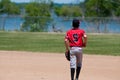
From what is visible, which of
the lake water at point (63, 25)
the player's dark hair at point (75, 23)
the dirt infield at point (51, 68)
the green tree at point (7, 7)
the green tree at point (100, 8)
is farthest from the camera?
the green tree at point (7, 7)

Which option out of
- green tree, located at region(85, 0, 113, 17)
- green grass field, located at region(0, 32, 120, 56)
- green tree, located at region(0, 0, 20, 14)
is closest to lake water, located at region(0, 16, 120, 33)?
green tree, located at region(85, 0, 113, 17)

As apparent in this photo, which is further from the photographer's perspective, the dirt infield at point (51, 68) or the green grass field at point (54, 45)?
the green grass field at point (54, 45)

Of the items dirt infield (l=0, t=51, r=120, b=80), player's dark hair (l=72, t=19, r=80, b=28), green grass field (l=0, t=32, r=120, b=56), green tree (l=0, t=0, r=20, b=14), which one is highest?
player's dark hair (l=72, t=19, r=80, b=28)

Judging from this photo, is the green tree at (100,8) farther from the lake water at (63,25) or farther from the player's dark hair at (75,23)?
the player's dark hair at (75,23)

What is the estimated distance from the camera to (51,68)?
56.9ft

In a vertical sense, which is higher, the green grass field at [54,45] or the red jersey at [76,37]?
the red jersey at [76,37]

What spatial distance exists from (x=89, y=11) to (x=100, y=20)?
2035cm

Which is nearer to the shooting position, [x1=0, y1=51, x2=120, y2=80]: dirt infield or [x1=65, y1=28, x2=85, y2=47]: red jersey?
[x1=65, y1=28, x2=85, y2=47]: red jersey

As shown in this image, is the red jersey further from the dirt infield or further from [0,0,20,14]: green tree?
[0,0,20,14]: green tree

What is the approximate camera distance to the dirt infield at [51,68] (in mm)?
14901

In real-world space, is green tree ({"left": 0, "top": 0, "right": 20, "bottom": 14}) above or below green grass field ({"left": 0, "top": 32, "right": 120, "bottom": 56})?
below

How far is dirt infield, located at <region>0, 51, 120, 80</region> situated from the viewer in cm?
1490

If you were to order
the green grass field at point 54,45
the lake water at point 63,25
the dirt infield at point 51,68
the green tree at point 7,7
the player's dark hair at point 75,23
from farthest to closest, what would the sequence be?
1. the green tree at point 7,7
2. the lake water at point 63,25
3. the green grass field at point 54,45
4. the dirt infield at point 51,68
5. the player's dark hair at point 75,23

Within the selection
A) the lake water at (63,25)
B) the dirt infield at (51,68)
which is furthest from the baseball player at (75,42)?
the lake water at (63,25)
